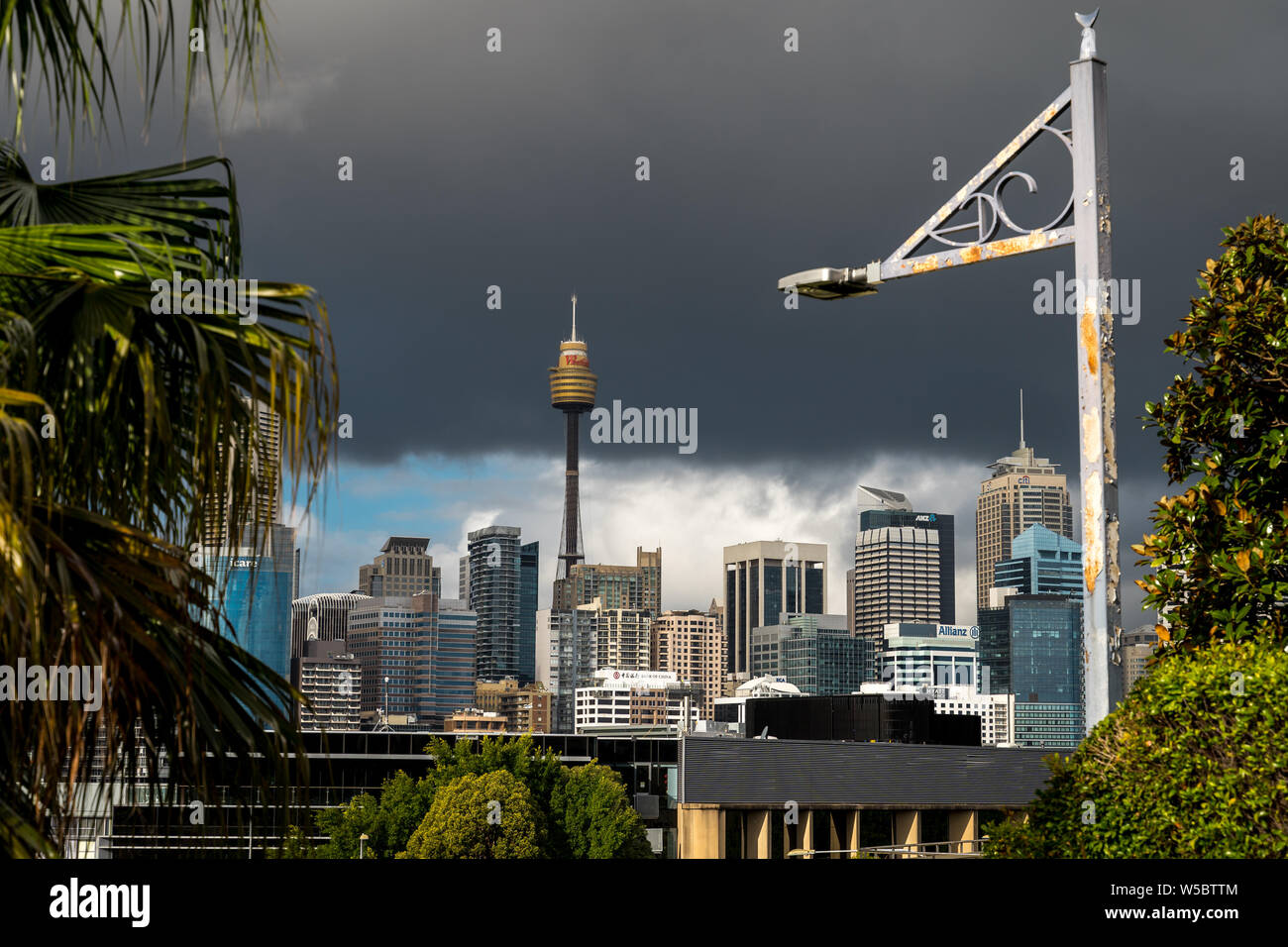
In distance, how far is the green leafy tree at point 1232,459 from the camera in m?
10.4

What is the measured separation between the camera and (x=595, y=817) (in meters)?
63.0

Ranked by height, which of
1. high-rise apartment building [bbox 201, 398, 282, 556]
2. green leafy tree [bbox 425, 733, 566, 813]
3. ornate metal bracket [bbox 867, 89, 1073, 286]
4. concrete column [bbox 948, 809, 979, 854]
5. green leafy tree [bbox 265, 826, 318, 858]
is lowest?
concrete column [bbox 948, 809, 979, 854]

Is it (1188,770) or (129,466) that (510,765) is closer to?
(1188,770)

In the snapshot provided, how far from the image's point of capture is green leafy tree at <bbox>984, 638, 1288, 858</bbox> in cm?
870

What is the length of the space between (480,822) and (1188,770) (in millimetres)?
52712

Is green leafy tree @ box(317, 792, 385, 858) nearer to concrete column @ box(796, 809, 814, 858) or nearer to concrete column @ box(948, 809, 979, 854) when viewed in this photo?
concrete column @ box(796, 809, 814, 858)

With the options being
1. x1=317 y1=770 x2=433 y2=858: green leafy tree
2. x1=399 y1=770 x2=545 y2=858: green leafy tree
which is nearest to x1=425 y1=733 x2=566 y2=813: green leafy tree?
x1=317 y1=770 x2=433 y2=858: green leafy tree

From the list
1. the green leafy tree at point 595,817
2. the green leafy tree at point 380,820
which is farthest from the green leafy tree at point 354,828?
the green leafy tree at point 595,817

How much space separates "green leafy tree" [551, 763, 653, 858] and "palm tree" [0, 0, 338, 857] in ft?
188

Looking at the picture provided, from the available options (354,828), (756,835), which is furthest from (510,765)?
(756,835)
